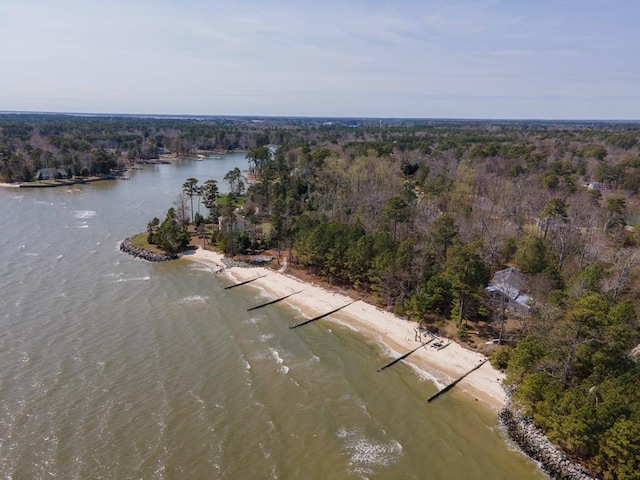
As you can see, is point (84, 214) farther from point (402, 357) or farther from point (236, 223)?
point (402, 357)

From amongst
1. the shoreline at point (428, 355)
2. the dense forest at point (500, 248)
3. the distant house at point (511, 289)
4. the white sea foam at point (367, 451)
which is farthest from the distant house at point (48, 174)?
the white sea foam at point (367, 451)

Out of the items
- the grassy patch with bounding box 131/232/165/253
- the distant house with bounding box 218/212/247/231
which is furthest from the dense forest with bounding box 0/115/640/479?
the grassy patch with bounding box 131/232/165/253

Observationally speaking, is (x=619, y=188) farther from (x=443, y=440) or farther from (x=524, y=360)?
(x=443, y=440)

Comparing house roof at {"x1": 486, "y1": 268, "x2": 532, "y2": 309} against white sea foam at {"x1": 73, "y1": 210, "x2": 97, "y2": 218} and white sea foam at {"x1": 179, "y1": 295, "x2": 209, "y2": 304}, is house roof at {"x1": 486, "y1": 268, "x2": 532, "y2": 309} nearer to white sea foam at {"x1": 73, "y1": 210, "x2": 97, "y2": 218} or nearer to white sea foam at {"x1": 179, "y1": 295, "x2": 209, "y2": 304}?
white sea foam at {"x1": 179, "y1": 295, "x2": 209, "y2": 304}

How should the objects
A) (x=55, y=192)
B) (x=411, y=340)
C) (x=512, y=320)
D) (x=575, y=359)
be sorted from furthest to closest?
(x=55, y=192), (x=512, y=320), (x=411, y=340), (x=575, y=359)

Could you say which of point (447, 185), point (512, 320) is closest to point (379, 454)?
point (512, 320)

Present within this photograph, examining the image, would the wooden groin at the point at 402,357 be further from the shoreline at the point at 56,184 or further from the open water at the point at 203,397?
the shoreline at the point at 56,184
